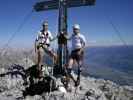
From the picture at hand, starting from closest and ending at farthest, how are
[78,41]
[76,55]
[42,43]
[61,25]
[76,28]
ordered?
[76,28], [78,41], [76,55], [42,43], [61,25]

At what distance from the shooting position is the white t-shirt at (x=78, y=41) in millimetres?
13336

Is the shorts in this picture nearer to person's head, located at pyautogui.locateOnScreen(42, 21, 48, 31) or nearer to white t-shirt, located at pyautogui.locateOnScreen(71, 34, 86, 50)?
white t-shirt, located at pyautogui.locateOnScreen(71, 34, 86, 50)

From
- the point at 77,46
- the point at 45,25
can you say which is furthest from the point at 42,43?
the point at 77,46

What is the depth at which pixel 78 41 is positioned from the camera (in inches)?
527

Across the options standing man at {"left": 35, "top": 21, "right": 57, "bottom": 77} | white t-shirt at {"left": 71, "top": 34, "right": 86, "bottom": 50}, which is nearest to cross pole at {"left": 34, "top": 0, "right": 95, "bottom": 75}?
standing man at {"left": 35, "top": 21, "right": 57, "bottom": 77}

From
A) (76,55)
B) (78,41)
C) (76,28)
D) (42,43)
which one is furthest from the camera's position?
(42,43)

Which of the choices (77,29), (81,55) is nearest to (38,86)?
(81,55)

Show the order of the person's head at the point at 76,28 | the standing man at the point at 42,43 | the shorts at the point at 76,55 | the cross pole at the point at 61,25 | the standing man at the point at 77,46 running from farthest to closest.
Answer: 1. the cross pole at the point at 61,25
2. the standing man at the point at 42,43
3. the shorts at the point at 76,55
4. the standing man at the point at 77,46
5. the person's head at the point at 76,28

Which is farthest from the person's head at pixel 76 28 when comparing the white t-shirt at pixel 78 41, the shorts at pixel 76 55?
the shorts at pixel 76 55

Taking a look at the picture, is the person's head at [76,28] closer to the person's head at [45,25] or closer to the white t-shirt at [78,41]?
the white t-shirt at [78,41]

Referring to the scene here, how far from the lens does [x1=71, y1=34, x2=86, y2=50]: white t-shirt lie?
13336 millimetres

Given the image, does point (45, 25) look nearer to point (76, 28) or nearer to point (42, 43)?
point (42, 43)

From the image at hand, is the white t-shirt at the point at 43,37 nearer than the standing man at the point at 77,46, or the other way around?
the standing man at the point at 77,46

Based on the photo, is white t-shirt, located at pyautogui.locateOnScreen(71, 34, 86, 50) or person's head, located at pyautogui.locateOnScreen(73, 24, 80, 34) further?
white t-shirt, located at pyautogui.locateOnScreen(71, 34, 86, 50)
